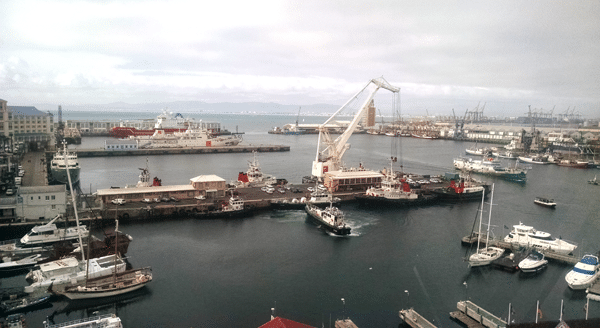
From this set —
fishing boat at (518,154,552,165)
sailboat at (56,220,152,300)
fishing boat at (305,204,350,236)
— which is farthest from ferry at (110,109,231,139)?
sailboat at (56,220,152,300)

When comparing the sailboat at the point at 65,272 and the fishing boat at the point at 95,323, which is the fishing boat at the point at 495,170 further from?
the fishing boat at the point at 95,323

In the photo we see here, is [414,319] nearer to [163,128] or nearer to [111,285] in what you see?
[111,285]

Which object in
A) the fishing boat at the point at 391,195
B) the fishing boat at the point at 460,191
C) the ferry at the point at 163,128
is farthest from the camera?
the ferry at the point at 163,128

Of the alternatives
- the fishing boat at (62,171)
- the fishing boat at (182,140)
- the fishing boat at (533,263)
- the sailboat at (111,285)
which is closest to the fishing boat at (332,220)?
the fishing boat at (533,263)

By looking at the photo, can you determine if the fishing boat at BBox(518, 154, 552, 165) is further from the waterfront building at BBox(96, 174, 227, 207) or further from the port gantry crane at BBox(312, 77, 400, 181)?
the waterfront building at BBox(96, 174, 227, 207)

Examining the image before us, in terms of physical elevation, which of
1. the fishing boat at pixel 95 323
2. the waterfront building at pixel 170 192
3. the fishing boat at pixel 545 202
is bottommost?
the fishing boat at pixel 95 323

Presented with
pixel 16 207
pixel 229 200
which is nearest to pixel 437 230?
pixel 229 200
